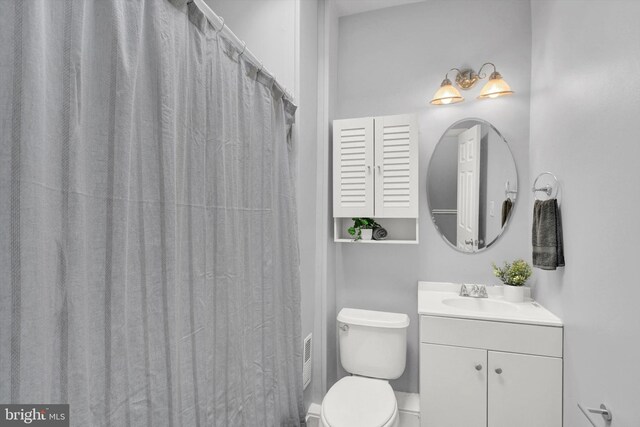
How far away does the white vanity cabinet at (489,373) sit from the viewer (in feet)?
5.22

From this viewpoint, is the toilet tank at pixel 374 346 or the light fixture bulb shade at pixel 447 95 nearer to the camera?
the toilet tank at pixel 374 346

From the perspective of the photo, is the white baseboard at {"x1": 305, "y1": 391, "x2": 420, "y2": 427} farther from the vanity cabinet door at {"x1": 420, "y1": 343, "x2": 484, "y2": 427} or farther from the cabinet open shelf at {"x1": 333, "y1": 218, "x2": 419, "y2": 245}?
the cabinet open shelf at {"x1": 333, "y1": 218, "x2": 419, "y2": 245}

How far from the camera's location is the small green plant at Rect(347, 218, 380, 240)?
2.19 m

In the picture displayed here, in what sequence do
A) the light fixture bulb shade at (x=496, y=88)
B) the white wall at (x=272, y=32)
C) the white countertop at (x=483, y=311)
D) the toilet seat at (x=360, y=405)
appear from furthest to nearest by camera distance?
the light fixture bulb shade at (x=496, y=88) → the white wall at (x=272, y=32) → the white countertop at (x=483, y=311) → the toilet seat at (x=360, y=405)

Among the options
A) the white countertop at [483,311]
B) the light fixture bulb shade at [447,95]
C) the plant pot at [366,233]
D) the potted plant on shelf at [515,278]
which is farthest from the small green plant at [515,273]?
the light fixture bulb shade at [447,95]

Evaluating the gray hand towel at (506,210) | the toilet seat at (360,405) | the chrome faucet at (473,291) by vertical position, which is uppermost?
the gray hand towel at (506,210)

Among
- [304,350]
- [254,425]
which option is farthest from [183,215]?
[304,350]

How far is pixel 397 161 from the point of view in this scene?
207 cm

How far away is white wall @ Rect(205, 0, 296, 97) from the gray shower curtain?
0.53 m

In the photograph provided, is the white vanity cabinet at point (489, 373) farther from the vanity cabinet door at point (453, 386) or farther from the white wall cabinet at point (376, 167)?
the white wall cabinet at point (376, 167)

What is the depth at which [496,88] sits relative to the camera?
2.00 m

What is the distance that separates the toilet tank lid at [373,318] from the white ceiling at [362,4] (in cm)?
212

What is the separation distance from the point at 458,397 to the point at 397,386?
606 mm

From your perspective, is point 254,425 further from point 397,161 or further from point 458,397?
point 397,161
